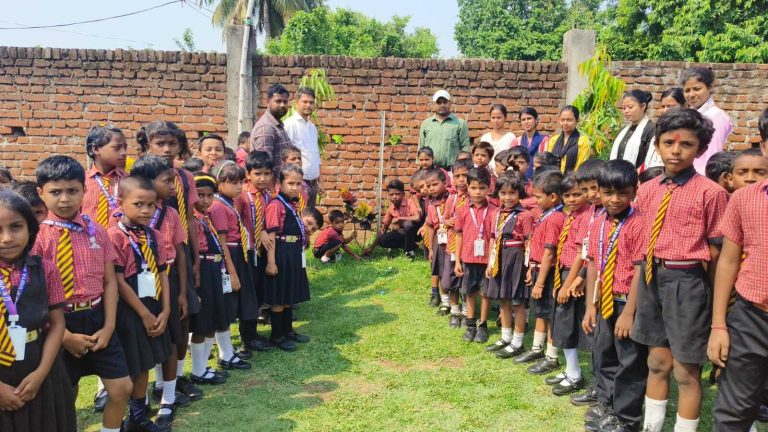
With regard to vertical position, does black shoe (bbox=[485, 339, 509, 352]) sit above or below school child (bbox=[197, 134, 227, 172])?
below

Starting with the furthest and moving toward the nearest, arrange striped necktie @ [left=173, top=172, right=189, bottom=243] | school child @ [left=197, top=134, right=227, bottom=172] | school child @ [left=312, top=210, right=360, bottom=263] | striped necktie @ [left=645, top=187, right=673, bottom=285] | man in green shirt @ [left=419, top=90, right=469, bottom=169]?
school child @ [left=312, top=210, right=360, bottom=263]
man in green shirt @ [left=419, top=90, right=469, bottom=169]
school child @ [left=197, top=134, right=227, bottom=172]
striped necktie @ [left=173, top=172, right=189, bottom=243]
striped necktie @ [left=645, top=187, right=673, bottom=285]

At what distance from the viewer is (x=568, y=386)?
156 inches

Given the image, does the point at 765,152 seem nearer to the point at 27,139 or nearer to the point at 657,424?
the point at 657,424

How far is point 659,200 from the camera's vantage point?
2.94 metres

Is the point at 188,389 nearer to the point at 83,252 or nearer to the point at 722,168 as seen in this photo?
the point at 83,252

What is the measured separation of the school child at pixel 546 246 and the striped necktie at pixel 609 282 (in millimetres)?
797

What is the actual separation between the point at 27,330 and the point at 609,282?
2884 mm

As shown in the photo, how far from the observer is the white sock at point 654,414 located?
307 cm

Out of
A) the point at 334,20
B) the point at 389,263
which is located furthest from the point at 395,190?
the point at 334,20

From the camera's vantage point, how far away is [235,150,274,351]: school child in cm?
471

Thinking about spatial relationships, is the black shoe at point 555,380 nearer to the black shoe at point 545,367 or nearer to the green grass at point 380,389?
the green grass at point 380,389

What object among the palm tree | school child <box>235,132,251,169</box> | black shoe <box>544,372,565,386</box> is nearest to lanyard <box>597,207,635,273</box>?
black shoe <box>544,372,565,386</box>

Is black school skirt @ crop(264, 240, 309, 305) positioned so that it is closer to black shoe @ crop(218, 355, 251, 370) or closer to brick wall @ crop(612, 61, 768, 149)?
black shoe @ crop(218, 355, 251, 370)

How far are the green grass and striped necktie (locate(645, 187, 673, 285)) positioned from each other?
1.12 metres
